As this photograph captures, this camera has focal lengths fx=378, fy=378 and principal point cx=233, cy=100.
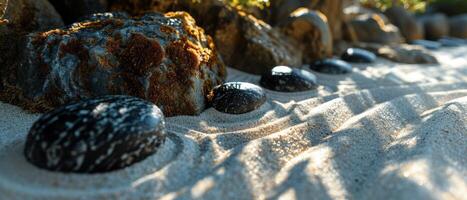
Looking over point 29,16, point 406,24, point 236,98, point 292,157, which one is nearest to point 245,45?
point 236,98

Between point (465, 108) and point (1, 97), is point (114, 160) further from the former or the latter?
point (465, 108)

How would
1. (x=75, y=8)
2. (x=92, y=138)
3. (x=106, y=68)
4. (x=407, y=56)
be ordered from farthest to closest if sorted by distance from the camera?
(x=407, y=56) → (x=75, y=8) → (x=106, y=68) → (x=92, y=138)

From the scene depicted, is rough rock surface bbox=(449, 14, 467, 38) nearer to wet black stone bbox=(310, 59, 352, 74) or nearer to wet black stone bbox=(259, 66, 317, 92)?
wet black stone bbox=(310, 59, 352, 74)

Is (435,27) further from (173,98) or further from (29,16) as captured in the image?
(29,16)

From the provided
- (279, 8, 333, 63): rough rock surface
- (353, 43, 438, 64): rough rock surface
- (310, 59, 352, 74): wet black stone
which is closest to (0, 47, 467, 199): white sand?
(310, 59, 352, 74): wet black stone

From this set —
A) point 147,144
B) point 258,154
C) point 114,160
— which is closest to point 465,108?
point 258,154

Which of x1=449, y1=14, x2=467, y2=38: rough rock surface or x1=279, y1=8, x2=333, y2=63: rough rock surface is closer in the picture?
x1=279, y1=8, x2=333, y2=63: rough rock surface
